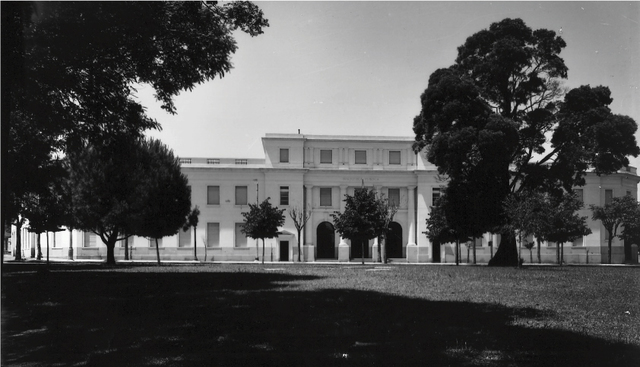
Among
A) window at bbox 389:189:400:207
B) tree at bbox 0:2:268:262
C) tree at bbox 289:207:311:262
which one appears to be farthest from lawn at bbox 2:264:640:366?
window at bbox 389:189:400:207

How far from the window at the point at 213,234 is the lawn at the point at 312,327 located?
37319 millimetres

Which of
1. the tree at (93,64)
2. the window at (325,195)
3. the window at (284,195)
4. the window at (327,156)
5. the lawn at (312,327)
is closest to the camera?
the lawn at (312,327)

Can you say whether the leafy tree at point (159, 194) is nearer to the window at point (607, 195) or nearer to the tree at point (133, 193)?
the tree at point (133, 193)

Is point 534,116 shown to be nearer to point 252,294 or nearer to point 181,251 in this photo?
point 252,294

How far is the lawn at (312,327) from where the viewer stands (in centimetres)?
735

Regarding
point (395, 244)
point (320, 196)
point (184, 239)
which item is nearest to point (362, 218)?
point (320, 196)

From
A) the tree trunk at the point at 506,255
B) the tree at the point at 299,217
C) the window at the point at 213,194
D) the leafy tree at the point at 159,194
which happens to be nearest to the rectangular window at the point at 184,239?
the window at the point at 213,194

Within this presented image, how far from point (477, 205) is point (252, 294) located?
66.7ft

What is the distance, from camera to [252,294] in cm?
1320

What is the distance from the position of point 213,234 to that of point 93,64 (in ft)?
133

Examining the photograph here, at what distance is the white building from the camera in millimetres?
50219

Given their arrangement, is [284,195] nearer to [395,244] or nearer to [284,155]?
[284,155]

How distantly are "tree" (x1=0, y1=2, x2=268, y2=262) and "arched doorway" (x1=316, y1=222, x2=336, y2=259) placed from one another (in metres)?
41.6

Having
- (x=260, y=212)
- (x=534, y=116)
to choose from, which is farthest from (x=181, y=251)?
(x=534, y=116)
